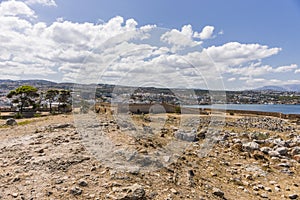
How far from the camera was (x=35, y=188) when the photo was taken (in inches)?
173

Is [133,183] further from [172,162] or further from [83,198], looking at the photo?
[172,162]

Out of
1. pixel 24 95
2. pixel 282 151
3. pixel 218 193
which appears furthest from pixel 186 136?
pixel 24 95

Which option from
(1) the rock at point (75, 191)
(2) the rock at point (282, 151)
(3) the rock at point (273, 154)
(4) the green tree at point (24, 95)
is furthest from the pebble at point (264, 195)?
(4) the green tree at point (24, 95)

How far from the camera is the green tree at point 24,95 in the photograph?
26406 millimetres

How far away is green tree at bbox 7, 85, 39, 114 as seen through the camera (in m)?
26.4

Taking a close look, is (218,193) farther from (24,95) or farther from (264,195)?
(24,95)

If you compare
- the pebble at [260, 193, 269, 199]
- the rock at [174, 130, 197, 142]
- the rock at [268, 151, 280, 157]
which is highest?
the rock at [174, 130, 197, 142]

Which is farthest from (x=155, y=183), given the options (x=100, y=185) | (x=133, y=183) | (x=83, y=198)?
(x=83, y=198)

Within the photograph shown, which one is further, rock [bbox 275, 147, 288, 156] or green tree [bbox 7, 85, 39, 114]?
green tree [bbox 7, 85, 39, 114]

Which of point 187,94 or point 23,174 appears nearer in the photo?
point 23,174

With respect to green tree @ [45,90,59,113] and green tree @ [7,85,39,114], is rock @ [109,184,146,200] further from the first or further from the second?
green tree @ [45,90,59,113]

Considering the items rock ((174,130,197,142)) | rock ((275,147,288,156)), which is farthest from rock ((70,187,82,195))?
rock ((275,147,288,156))

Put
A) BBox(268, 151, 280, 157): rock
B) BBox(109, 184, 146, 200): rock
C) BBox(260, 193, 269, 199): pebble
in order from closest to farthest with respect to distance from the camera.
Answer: BBox(109, 184, 146, 200): rock
BBox(260, 193, 269, 199): pebble
BBox(268, 151, 280, 157): rock

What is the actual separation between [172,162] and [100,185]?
208cm
